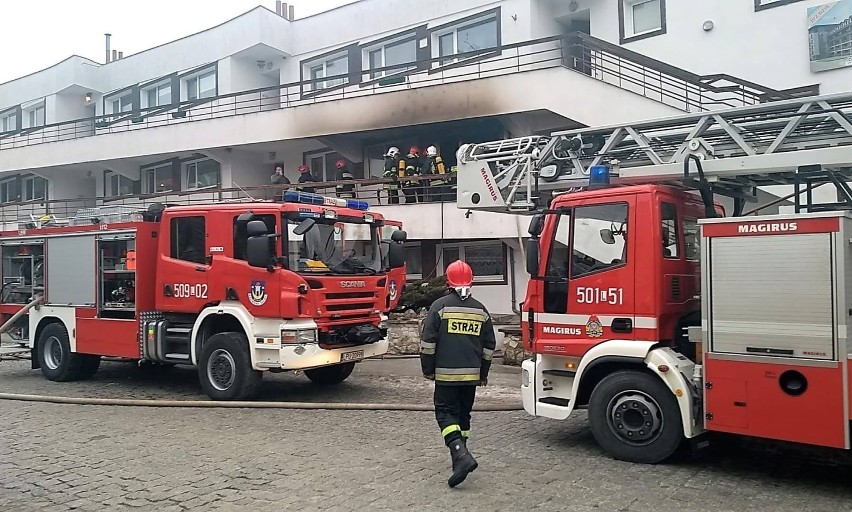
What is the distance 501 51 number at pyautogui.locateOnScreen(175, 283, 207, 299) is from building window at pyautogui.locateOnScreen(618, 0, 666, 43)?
429 inches

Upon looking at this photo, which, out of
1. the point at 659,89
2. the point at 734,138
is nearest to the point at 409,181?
the point at 659,89

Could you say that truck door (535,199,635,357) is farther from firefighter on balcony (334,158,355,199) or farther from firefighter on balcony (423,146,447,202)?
firefighter on balcony (334,158,355,199)

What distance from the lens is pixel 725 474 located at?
19.7ft

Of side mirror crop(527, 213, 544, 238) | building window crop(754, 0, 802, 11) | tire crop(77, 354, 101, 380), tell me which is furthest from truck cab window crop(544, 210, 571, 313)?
building window crop(754, 0, 802, 11)

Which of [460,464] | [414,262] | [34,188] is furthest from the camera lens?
[34,188]

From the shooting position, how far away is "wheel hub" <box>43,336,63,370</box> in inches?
459

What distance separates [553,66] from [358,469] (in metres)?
10.5

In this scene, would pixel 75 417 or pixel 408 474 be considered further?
pixel 75 417

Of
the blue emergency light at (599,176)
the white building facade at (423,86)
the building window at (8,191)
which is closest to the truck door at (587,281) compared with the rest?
the blue emergency light at (599,176)

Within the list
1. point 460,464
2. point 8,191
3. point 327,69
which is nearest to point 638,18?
point 327,69

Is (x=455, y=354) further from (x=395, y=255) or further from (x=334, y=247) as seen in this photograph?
(x=395, y=255)

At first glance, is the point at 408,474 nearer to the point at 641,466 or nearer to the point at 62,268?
the point at 641,466

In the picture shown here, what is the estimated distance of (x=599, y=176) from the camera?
22.0ft

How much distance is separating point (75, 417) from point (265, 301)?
264 cm
